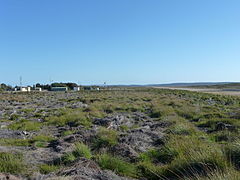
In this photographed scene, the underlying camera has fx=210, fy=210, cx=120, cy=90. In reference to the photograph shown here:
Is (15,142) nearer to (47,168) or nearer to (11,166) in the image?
(11,166)

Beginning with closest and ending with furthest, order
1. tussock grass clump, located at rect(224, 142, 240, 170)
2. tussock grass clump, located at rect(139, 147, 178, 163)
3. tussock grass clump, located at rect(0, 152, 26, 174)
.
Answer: tussock grass clump, located at rect(224, 142, 240, 170), tussock grass clump, located at rect(0, 152, 26, 174), tussock grass clump, located at rect(139, 147, 178, 163)

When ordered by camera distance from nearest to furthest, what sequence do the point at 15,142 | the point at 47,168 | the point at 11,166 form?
the point at 11,166
the point at 47,168
the point at 15,142

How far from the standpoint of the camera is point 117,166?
4953 mm

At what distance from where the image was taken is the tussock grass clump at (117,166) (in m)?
4.82

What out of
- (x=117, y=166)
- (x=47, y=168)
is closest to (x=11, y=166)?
(x=47, y=168)

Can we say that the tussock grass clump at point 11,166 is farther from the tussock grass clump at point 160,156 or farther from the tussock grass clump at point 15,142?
the tussock grass clump at point 160,156

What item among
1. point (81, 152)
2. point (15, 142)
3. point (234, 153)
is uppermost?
point (234, 153)

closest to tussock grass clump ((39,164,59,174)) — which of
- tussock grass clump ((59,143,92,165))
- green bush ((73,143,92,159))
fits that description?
tussock grass clump ((59,143,92,165))

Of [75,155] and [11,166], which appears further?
[75,155]

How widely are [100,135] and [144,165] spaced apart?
2.59m

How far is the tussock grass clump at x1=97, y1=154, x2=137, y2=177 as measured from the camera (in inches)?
190

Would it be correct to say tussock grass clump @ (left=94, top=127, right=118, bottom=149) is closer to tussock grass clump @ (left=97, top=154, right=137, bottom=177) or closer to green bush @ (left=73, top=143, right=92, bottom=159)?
green bush @ (left=73, top=143, right=92, bottom=159)

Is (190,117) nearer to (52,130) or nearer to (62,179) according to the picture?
(52,130)

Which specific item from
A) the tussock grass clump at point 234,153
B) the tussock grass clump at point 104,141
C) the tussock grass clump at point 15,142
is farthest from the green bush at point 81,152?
A: the tussock grass clump at point 234,153
